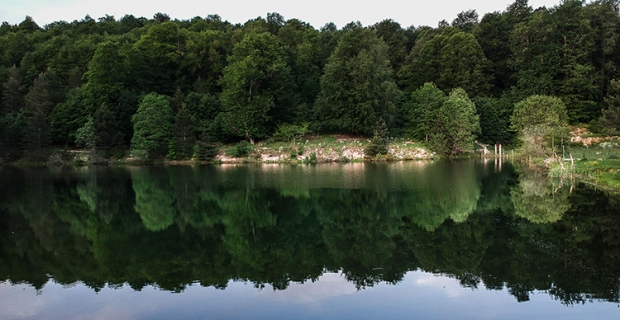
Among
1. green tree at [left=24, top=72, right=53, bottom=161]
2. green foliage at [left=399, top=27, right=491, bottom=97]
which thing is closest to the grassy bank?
green foliage at [left=399, top=27, right=491, bottom=97]

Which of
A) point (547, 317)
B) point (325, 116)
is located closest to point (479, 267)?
point (547, 317)

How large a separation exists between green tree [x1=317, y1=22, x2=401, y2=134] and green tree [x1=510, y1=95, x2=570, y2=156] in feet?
47.0

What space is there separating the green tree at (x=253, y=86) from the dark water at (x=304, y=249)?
28453 mm

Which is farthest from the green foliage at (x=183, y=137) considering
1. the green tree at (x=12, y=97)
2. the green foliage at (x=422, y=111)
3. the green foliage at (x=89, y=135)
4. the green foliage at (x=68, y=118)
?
the green foliage at (x=422, y=111)

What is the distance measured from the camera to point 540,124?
148 ft

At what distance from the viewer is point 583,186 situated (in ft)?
88.0

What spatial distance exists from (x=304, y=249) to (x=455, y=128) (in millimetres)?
43316

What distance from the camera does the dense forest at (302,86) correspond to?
54.8m

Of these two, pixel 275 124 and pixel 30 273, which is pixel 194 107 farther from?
pixel 30 273

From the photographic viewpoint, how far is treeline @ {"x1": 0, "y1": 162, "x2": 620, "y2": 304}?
12484mm

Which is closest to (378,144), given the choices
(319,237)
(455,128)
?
(455,128)

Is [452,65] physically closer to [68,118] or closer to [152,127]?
[152,127]

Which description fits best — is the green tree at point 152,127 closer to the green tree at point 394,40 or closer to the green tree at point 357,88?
the green tree at point 357,88

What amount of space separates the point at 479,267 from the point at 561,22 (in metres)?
63.2
